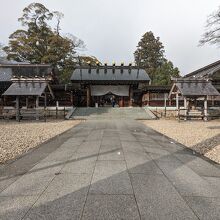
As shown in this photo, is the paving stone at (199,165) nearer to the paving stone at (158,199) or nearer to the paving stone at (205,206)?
the paving stone at (158,199)

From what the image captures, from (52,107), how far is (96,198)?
2698 cm

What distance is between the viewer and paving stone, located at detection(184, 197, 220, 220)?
133 inches

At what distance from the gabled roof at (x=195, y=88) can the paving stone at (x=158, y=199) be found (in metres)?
18.3

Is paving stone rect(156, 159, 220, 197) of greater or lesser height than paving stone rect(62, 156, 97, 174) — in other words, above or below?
below

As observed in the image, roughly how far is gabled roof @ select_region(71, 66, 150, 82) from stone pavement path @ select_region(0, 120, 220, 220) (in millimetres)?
26926

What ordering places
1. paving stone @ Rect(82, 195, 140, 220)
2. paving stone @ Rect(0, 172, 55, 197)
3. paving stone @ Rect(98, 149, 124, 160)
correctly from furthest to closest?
paving stone @ Rect(98, 149, 124, 160) < paving stone @ Rect(0, 172, 55, 197) < paving stone @ Rect(82, 195, 140, 220)

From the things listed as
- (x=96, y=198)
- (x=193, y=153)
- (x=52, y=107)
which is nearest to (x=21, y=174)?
(x=96, y=198)

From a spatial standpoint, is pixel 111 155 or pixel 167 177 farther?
pixel 111 155

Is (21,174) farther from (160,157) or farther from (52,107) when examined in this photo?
(52,107)

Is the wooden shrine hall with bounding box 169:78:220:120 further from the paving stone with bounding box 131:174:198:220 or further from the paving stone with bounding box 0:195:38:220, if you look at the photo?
the paving stone with bounding box 0:195:38:220

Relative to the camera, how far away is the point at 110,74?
3584 cm

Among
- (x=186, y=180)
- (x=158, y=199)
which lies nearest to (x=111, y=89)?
(x=186, y=180)

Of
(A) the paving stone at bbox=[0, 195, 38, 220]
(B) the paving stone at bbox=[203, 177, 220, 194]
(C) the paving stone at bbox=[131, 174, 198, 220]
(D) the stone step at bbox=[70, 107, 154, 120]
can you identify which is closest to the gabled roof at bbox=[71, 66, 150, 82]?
(D) the stone step at bbox=[70, 107, 154, 120]

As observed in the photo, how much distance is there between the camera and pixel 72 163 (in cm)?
611
